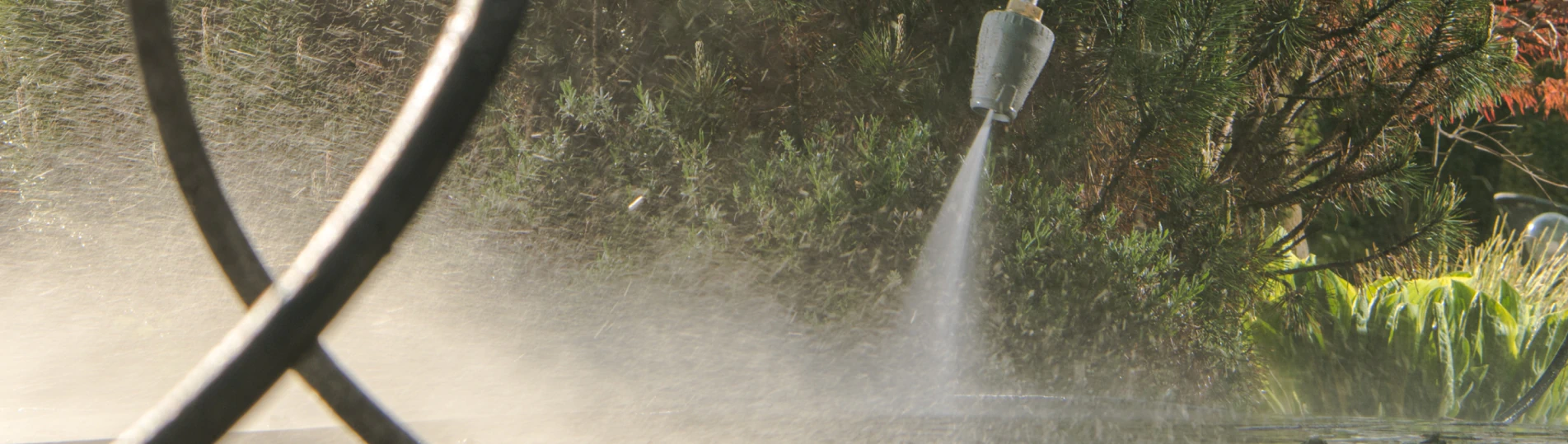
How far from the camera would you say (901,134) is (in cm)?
272

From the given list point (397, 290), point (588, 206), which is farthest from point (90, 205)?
point (588, 206)

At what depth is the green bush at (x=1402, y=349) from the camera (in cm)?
393

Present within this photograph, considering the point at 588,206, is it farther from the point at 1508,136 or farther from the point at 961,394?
the point at 1508,136

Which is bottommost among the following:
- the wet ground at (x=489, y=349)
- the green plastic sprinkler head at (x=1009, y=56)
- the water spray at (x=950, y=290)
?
the wet ground at (x=489, y=349)

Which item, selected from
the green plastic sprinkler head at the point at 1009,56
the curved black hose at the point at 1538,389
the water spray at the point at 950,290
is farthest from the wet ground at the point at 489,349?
the curved black hose at the point at 1538,389

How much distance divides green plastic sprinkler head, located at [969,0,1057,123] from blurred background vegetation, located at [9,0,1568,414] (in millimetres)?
262

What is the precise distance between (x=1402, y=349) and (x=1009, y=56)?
2.52 meters

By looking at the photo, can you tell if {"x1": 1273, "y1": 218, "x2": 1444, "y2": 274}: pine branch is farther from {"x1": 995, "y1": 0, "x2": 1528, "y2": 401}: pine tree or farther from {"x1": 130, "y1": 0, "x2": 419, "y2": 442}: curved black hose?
{"x1": 130, "y1": 0, "x2": 419, "y2": 442}: curved black hose

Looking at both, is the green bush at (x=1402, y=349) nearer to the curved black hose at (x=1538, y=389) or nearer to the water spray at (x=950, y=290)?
the curved black hose at (x=1538, y=389)

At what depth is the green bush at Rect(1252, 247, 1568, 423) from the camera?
12.9 feet

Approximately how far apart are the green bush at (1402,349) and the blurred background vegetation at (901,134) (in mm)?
316

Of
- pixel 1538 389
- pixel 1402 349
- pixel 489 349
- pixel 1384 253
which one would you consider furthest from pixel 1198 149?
pixel 489 349

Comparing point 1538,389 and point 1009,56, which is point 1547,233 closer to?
point 1538,389

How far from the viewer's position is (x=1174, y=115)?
121 inches
